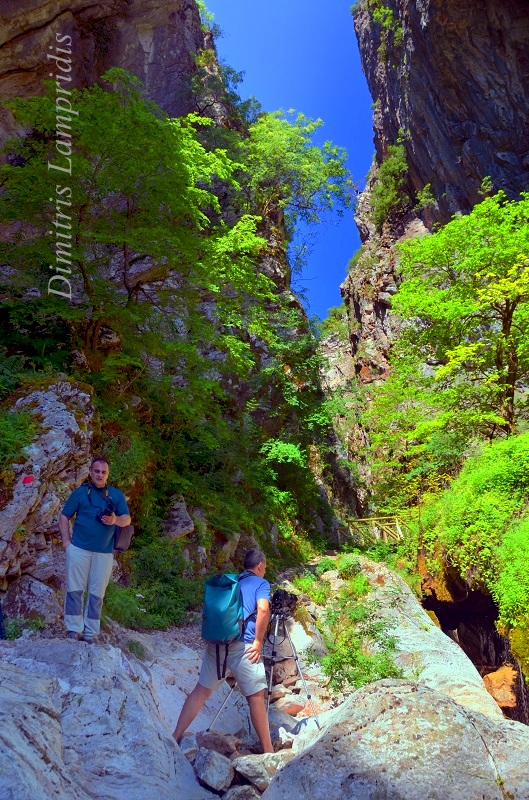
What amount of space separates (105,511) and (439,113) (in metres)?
25.2

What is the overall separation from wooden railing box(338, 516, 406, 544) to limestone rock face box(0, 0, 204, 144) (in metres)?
16.7

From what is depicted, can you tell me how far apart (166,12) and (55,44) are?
701 centimetres

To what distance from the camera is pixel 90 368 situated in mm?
8883

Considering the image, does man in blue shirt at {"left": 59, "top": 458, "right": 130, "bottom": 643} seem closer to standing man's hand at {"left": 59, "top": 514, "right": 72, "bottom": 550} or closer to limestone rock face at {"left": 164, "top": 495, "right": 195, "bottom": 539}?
standing man's hand at {"left": 59, "top": 514, "right": 72, "bottom": 550}

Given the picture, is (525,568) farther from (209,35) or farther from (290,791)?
(209,35)

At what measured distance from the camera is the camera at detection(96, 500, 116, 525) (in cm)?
442

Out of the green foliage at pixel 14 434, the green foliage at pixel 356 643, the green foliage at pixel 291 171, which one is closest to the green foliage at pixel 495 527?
the green foliage at pixel 356 643

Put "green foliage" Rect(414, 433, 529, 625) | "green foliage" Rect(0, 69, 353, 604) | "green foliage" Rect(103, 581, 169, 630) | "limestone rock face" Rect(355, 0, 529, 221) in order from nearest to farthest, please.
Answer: "green foliage" Rect(103, 581, 169, 630)
"green foliage" Rect(0, 69, 353, 604)
"green foliage" Rect(414, 433, 529, 625)
"limestone rock face" Rect(355, 0, 529, 221)

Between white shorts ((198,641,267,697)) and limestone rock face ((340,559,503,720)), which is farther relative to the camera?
limestone rock face ((340,559,503,720))

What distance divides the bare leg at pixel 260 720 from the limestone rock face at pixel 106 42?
698 inches

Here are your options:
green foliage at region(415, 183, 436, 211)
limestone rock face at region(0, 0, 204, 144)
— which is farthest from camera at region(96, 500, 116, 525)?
green foliage at region(415, 183, 436, 211)

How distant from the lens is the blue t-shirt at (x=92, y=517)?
14.4ft

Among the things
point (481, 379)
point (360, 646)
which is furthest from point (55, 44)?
point (360, 646)

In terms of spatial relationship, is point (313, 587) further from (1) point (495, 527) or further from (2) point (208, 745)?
(2) point (208, 745)
